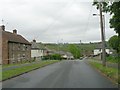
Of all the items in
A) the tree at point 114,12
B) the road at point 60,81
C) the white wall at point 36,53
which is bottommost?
the road at point 60,81

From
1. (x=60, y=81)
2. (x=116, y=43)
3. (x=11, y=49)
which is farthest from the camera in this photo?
(x=11, y=49)

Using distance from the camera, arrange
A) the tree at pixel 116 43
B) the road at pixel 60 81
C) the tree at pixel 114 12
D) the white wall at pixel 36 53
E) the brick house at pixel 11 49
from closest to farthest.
→ the road at pixel 60 81 < the tree at pixel 114 12 < the tree at pixel 116 43 < the brick house at pixel 11 49 < the white wall at pixel 36 53

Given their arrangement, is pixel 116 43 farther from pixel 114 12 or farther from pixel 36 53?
pixel 36 53

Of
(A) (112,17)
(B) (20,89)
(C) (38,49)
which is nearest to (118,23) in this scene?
(A) (112,17)

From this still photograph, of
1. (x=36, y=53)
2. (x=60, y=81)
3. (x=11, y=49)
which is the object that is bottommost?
(x=60, y=81)

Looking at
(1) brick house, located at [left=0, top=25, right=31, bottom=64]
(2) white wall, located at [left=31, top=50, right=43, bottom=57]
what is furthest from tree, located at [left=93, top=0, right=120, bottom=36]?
(2) white wall, located at [left=31, top=50, right=43, bottom=57]

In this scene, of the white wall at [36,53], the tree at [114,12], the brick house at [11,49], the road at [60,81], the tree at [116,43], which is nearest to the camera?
the road at [60,81]

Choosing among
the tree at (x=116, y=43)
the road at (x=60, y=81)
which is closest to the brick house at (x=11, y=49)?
the tree at (x=116, y=43)

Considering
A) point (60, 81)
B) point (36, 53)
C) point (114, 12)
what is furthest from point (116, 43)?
point (36, 53)

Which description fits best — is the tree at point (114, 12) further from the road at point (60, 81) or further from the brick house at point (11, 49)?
the brick house at point (11, 49)

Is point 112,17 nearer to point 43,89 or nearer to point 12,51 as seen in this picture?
point 43,89

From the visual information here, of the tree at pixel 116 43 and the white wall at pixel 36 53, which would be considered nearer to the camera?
the tree at pixel 116 43

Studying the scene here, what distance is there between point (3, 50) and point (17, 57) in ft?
26.7

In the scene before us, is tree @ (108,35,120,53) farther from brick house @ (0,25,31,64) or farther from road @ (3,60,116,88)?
brick house @ (0,25,31,64)
